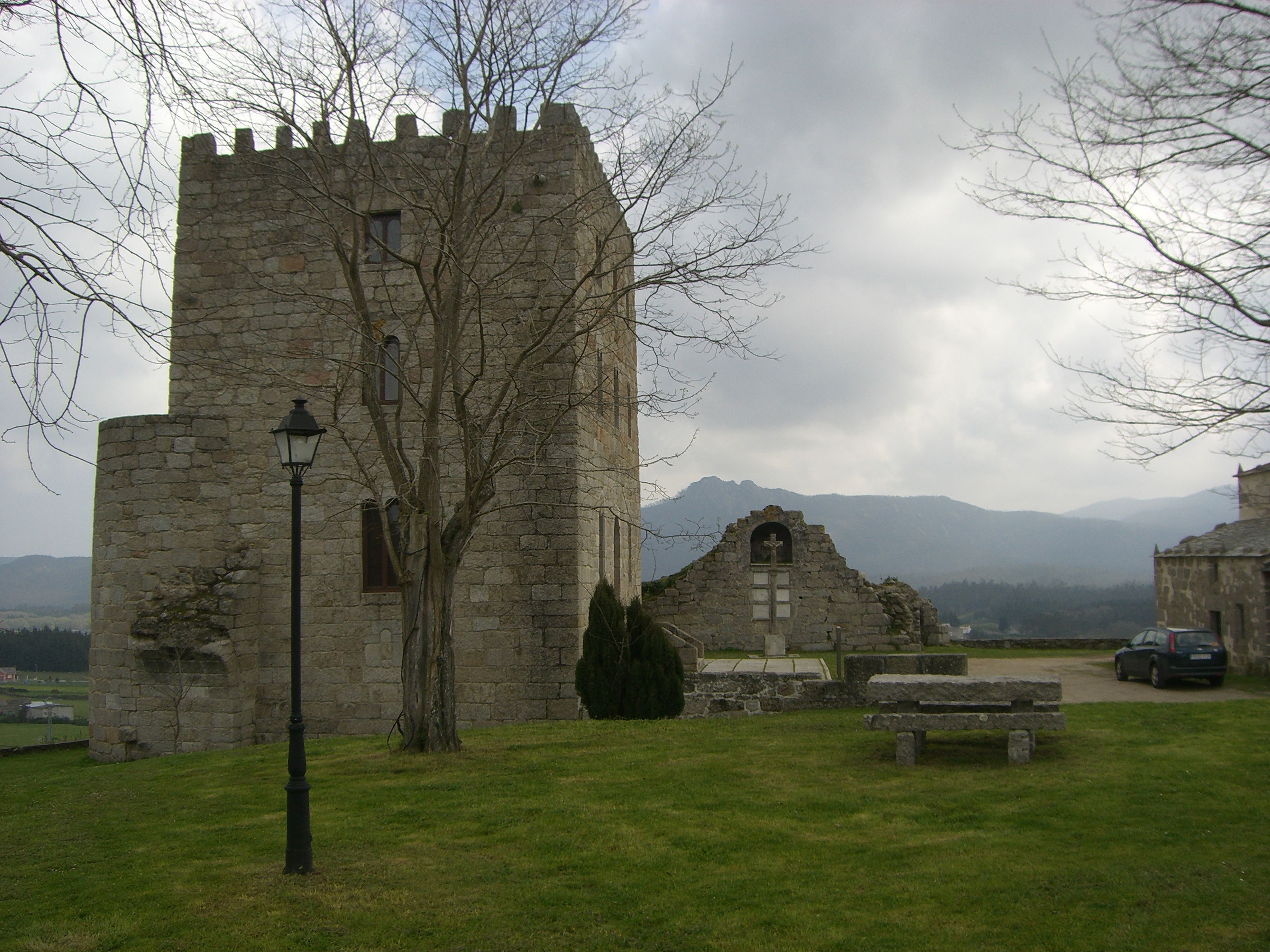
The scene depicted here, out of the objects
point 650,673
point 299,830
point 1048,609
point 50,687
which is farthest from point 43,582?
point 299,830

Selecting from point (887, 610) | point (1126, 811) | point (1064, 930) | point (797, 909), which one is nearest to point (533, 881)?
point (797, 909)

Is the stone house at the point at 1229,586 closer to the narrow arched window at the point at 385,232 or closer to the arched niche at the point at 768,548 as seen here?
the arched niche at the point at 768,548

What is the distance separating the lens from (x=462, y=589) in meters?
13.8

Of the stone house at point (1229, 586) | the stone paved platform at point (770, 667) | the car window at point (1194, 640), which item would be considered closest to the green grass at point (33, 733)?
the stone paved platform at point (770, 667)

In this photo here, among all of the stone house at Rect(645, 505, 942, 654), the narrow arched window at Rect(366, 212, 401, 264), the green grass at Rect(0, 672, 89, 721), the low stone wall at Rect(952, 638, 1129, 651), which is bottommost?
the green grass at Rect(0, 672, 89, 721)

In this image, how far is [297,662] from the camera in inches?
280

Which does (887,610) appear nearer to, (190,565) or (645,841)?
(190,565)

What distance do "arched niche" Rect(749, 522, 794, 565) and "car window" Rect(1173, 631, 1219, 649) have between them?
31.8 feet

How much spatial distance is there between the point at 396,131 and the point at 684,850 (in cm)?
1103

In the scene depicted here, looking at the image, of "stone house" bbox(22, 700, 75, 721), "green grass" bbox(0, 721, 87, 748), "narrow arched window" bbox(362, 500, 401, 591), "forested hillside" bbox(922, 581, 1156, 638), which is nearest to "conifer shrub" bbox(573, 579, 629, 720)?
"narrow arched window" bbox(362, 500, 401, 591)

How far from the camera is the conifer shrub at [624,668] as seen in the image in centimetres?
1326

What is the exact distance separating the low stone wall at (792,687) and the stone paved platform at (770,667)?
0.86 ft

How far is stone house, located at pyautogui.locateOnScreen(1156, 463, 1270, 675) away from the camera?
20.2 metres

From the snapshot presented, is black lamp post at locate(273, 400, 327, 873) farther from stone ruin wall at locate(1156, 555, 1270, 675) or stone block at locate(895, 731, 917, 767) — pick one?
stone ruin wall at locate(1156, 555, 1270, 675)
